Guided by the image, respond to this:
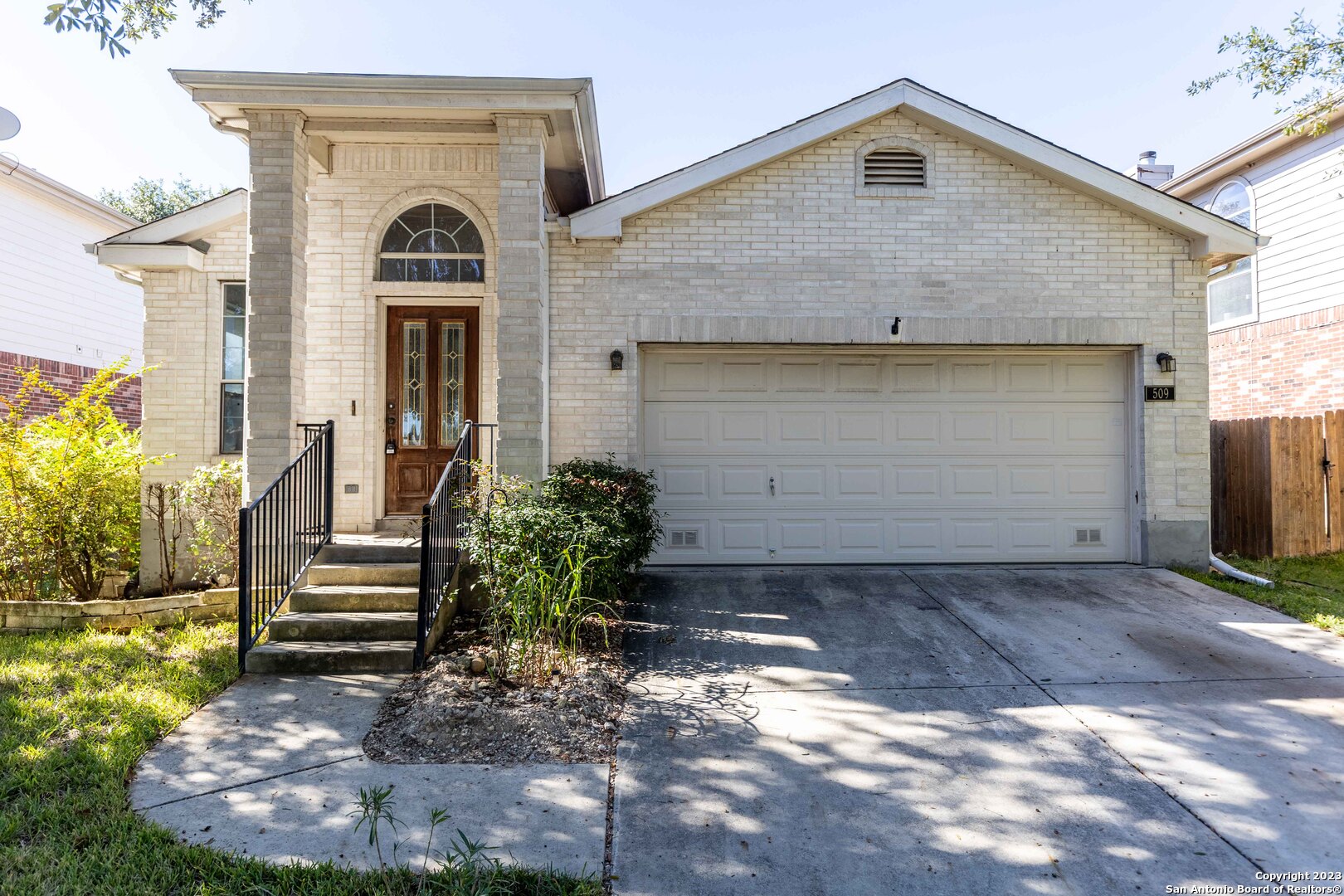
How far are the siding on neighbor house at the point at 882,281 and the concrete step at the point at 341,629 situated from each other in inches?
106

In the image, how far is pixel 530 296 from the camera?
632 cm

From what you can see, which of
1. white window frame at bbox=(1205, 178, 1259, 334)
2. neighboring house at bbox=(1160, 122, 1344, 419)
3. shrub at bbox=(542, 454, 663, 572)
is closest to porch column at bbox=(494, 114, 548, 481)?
shrub at bbox=(542, 454, 663, 572)

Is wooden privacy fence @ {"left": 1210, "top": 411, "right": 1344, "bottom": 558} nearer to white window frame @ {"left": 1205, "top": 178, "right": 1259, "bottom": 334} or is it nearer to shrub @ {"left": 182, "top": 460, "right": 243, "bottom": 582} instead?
white window frame @ {"left": 1205, "top": 178, "right": 1259, "bottom": 334}

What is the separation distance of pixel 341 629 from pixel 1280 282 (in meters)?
14.3

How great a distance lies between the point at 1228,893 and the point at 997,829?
2.69 ft

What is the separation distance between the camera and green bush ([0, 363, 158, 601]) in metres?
6.39

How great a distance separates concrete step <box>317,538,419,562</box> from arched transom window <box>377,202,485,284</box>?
315cm

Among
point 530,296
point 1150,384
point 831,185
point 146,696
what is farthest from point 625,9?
point 146,696

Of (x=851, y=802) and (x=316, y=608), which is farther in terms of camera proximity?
(x=316, y=608)

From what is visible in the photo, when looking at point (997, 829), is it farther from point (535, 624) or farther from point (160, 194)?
point (160, 194)

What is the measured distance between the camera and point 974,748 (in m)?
3.79

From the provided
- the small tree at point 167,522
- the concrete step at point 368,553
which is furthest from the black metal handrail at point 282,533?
the small tree at point 167,522

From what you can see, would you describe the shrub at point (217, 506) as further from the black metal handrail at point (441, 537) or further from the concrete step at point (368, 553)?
the black metal handrail at point (441, 537)

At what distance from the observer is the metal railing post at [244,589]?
4.83 m
